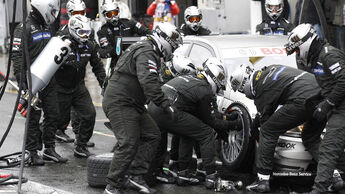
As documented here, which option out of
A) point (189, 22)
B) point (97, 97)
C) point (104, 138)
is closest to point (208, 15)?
point (97, 97)

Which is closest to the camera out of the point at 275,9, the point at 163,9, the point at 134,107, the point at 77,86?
the point at 134,107

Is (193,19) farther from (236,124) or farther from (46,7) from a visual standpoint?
(236,124)

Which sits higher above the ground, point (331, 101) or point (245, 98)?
point (331, 101)

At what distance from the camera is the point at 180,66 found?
9.28 m

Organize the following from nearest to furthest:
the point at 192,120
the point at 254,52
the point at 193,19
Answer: the point at 192,120 → the point at 254,52 → the point at 193,19

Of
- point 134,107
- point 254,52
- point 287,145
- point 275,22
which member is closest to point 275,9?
point 275,22

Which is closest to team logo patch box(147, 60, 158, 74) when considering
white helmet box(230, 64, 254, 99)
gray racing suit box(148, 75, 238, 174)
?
gray racing suit box(148, 75, 238, 174)

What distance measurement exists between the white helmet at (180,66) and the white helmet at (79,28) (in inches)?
48.8

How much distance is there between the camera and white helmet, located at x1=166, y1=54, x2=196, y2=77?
30.2 ft

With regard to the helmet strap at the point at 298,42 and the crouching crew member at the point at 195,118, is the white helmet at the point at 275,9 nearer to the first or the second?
the crouching crew member at the point at 195,118

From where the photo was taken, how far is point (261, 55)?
9.70 meters

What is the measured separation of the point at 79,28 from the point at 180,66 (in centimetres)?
151

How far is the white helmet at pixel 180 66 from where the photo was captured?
Result: 30.2ft

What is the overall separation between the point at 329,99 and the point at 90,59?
157 inches
